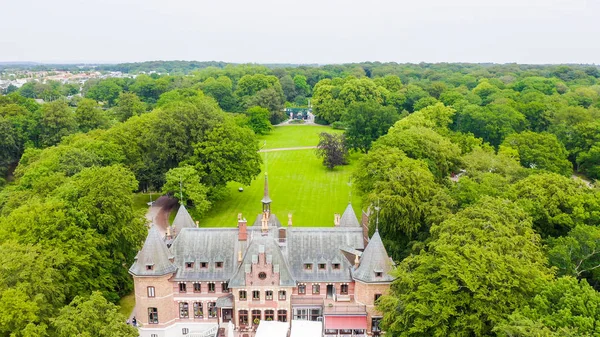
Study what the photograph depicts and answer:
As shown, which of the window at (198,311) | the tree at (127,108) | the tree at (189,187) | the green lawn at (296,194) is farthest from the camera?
the tree at (127,108)

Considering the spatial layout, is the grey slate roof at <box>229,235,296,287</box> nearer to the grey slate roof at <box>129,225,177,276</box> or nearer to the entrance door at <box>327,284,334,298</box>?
the entrance door at <box>327,284,334,298</box>

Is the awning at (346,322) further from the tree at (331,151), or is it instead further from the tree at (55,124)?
the tree at (55,124)

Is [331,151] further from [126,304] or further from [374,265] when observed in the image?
[126,304]

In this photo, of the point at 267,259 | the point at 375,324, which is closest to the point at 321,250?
the point at 267,259

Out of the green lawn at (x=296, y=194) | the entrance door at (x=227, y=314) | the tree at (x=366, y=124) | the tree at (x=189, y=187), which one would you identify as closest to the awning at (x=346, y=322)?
the entrance door at (x=227, y=314)

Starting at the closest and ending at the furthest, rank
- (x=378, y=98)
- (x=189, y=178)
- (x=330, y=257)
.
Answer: (x=330, y=257) → (x=189, y=178) → (x=378, y=98)

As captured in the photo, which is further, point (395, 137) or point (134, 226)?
point (395, 137)

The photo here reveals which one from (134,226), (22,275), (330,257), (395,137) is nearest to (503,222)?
(330,257)

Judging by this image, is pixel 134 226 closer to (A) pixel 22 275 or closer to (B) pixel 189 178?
(A) pixel 22 275
